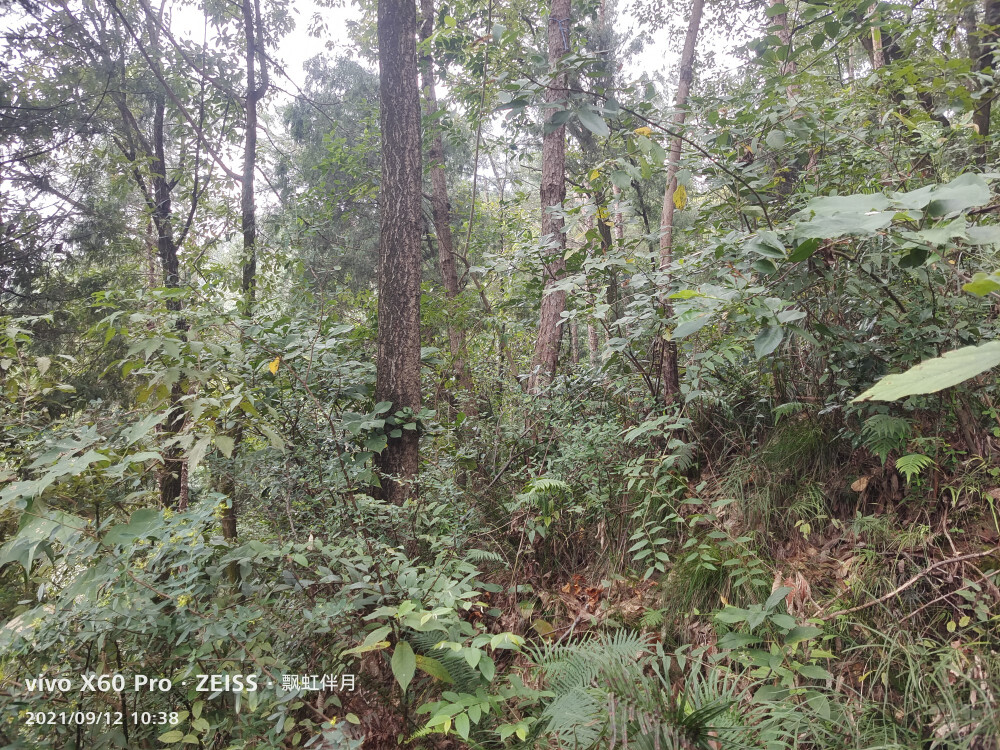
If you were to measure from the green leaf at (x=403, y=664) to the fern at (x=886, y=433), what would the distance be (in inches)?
84.4

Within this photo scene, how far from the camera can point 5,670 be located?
6.95ft

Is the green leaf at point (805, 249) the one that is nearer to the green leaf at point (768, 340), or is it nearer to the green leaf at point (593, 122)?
the green leaf at point (768, 340)

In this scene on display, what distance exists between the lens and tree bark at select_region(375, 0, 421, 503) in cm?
375

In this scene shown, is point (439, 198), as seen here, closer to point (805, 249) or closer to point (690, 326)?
point (690, 326)

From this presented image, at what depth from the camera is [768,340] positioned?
1.57m

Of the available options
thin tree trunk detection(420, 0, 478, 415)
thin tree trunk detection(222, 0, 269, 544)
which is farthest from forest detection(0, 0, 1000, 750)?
thin tree trunk detection(420, 0, 478, 415)

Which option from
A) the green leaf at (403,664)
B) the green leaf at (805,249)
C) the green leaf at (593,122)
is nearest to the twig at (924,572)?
the green leaf at (805,249)

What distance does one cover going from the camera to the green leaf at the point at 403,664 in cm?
197

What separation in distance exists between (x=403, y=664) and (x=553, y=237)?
287 centimetres

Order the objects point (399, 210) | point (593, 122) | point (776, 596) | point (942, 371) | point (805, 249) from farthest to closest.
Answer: point (399, 210), point (776, 596), point (593, 122), point (805, 249), point (942, 371)

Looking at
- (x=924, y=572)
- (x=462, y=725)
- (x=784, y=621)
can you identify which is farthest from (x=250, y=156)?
(x=924, y=572)

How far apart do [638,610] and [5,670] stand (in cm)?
274

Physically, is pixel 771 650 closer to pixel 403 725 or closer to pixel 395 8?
pixel 403 725

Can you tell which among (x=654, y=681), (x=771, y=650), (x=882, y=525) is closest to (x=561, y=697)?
(x=654, y=681)
